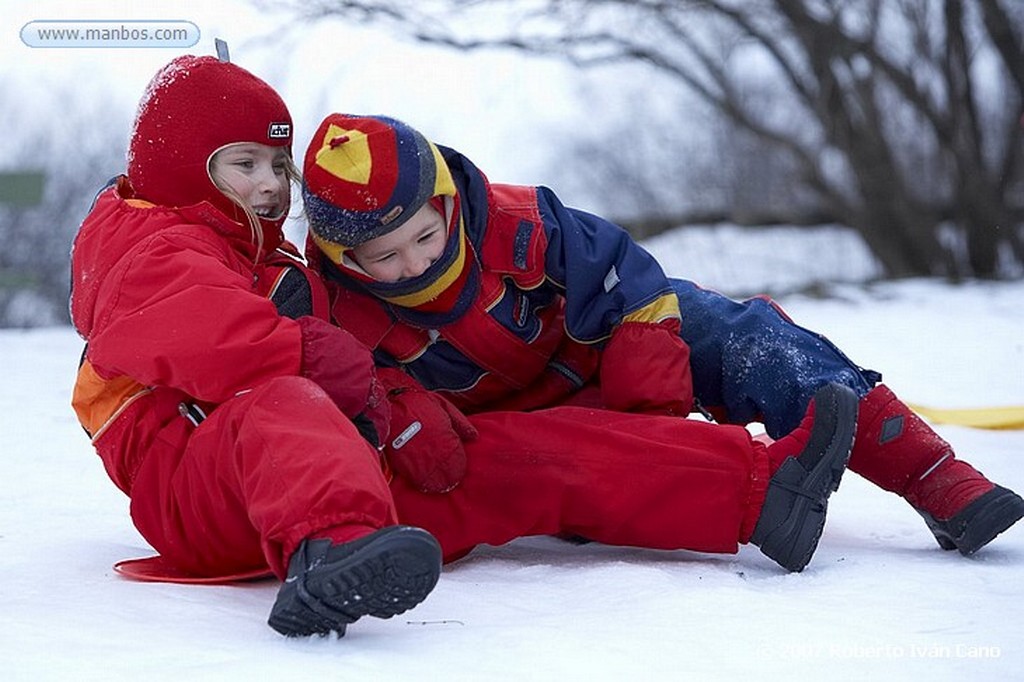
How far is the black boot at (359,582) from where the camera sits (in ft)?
4.65

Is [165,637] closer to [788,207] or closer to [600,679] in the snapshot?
[600,679]

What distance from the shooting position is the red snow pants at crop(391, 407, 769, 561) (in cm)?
196

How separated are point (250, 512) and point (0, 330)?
12.2 feet

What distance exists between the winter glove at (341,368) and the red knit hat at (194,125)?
0.36 meters

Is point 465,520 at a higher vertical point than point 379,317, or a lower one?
lower

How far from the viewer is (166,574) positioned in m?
1.84

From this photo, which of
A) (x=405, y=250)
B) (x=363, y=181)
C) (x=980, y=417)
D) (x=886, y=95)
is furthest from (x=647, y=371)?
(x=886, y=95)

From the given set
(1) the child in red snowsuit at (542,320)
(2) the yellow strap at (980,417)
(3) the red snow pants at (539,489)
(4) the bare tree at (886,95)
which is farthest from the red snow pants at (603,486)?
(4) the bare tree at (886,95)

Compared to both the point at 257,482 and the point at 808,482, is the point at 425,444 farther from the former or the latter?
the point at 808,482

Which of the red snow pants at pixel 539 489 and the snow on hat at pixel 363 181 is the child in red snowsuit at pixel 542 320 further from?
the red snow pants at pixel 539 489

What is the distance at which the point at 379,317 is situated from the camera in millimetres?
2152

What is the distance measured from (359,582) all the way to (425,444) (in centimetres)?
56

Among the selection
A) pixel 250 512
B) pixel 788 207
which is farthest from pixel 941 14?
pixel 250 512

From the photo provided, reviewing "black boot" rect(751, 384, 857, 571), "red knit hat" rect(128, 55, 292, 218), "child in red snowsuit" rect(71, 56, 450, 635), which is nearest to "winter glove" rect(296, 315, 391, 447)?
"child in red snowsuit" rect(71, 56, 450, 635)
